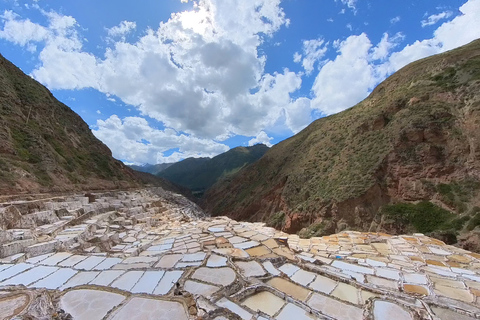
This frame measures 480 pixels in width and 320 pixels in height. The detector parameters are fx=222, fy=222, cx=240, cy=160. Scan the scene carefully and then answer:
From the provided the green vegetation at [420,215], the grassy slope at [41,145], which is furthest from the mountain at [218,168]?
the green vegetation at [420,215]

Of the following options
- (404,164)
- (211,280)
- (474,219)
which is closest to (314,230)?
(404,164)

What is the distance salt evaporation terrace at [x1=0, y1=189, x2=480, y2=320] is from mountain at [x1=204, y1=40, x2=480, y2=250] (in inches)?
590

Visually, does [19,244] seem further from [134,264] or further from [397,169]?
[397,169]

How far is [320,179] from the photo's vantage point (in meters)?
26.8

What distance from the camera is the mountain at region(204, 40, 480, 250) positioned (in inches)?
703

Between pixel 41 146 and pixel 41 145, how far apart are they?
0.12 metres

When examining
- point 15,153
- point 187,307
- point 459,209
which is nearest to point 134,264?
point 187,307

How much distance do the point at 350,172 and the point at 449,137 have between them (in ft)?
28.1

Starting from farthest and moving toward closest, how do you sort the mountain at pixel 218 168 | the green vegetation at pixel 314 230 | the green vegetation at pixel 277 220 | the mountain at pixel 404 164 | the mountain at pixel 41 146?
the mountain at pixel 218 168 < the green vegetation at pixel 277 220 < the green vegetation at pixel 314 230 < the mountain at pixel 404 164 < the mountain at pixel 41 146

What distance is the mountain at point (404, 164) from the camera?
17844 mm

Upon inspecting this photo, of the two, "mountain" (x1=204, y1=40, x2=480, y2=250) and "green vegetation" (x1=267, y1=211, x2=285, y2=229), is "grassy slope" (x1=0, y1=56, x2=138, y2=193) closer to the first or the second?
"green vegetation" (x1=267, y1=211, x2=285, y2=229)

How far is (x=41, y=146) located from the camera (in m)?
17.8

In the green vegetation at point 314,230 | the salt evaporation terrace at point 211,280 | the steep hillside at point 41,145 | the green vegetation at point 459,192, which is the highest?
the steep hillside at point 41,145

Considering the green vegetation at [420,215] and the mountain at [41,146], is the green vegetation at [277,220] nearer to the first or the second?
the green vegetation at [420,215]
